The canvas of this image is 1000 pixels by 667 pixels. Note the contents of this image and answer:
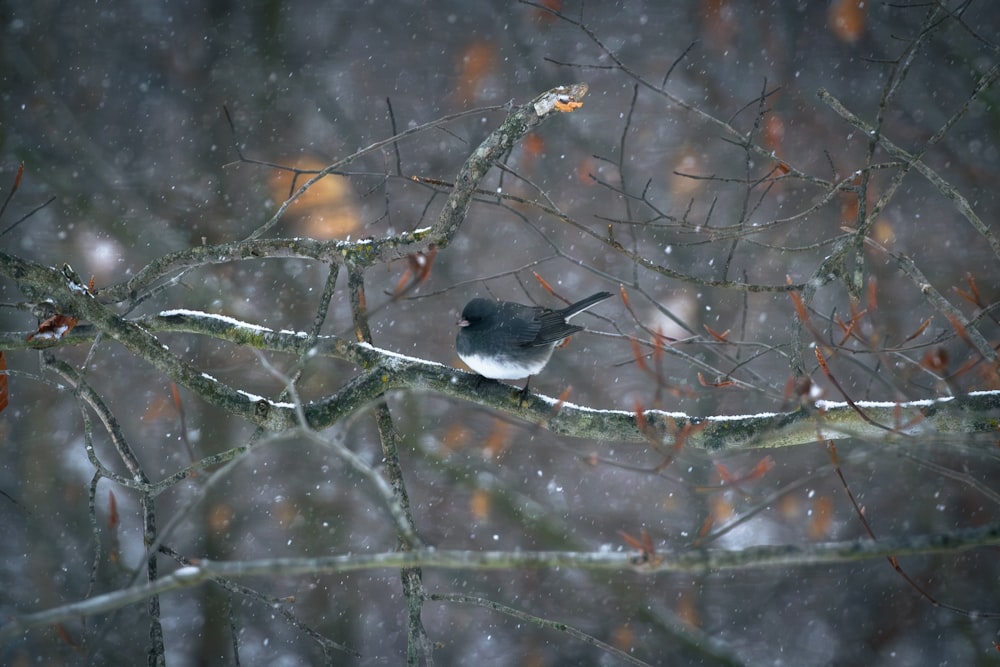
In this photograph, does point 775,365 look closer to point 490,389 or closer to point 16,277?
point 490,389

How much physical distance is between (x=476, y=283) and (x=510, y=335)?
2.52 meters

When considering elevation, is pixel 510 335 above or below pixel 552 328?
below

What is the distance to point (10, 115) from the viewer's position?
5.21 meters

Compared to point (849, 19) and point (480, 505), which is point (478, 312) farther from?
point (849, 19)

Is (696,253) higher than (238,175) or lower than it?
lower

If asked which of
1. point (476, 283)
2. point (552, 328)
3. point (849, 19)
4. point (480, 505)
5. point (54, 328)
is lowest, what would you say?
point (54, 328)

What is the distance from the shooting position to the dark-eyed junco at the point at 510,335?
2.90 metres

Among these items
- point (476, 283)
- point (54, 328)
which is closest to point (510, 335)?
point (54, 328)

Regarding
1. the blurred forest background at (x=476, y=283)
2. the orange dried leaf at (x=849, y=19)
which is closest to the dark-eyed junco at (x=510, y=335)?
the blurred forest background at (x=476, y=283)

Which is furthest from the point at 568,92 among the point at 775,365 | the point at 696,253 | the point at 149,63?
the point at 149,63

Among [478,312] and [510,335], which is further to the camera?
[478,312]

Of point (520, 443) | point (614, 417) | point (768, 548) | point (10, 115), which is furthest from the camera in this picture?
point (520, 443)

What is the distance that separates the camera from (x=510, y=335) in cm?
302

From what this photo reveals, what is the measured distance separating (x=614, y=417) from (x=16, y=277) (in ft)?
5.74
